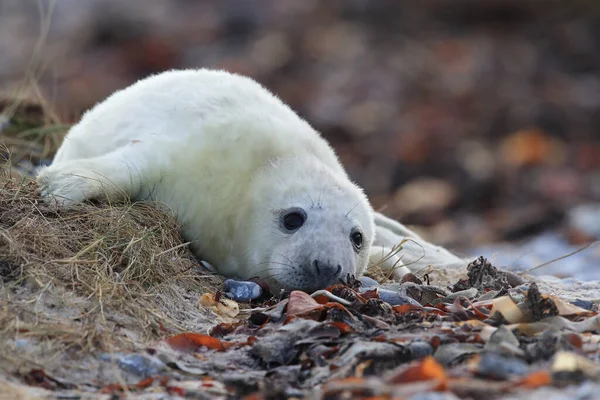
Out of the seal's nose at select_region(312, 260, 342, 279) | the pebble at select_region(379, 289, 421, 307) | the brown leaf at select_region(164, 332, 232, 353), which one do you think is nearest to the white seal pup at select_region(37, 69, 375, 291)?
the seal's nose at select_region(312, 260, 342, 279)

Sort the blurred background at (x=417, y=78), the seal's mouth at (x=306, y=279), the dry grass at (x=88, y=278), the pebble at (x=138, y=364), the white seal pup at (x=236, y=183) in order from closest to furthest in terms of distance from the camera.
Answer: the pebble at (x=138, y=364), the dry grass at (x=88, y=278), the seal's mouth at (x=306, y=279), the white seal pup at (x=236, y=183), the blurred background at (x=417, y=78)

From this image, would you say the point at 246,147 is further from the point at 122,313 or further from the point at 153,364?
the point at 153,364

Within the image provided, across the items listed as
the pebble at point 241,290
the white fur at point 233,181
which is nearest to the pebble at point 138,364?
the pebble at point 241,290

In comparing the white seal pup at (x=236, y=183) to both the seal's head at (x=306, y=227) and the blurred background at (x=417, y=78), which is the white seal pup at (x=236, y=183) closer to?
the seal's head at (x=306, y=227)

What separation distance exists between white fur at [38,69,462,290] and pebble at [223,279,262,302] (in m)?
0.12

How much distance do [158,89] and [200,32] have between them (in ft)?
56.0

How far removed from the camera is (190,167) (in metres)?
5.25

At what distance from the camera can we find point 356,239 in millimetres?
5129

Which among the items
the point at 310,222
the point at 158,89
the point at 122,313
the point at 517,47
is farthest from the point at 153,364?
the point at 517,47

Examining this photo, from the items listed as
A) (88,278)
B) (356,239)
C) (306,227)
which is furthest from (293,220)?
(88,278)

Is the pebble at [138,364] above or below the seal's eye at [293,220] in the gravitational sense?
below

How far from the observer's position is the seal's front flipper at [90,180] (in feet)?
16.3

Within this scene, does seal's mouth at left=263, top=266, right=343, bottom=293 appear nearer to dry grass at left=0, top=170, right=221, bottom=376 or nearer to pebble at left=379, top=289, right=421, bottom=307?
pebble at left=379, top=289, right=421, bottom=307

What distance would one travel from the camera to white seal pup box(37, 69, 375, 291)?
4934 millimetres
